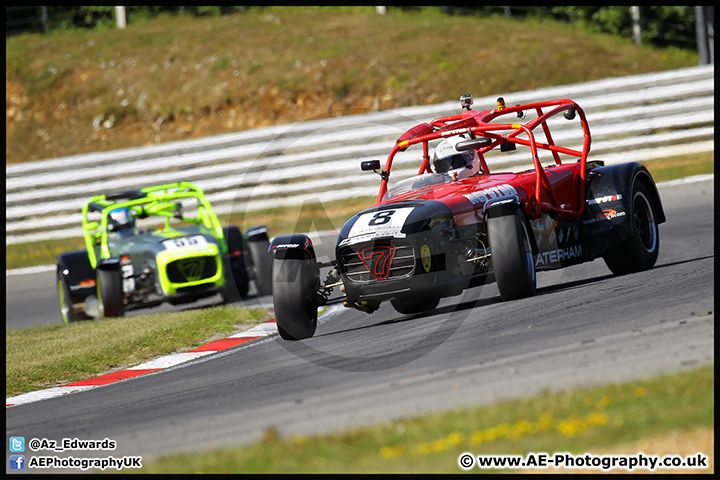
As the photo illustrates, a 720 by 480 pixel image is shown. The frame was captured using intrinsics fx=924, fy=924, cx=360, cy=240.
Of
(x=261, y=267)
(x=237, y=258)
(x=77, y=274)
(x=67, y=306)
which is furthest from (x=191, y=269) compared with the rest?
(x=67, y=306)

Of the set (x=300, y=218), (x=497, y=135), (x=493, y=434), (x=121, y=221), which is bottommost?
(x=300, y=218)

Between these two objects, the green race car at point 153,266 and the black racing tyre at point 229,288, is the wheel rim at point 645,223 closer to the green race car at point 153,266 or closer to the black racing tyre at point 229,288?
the green race car at point 153,266

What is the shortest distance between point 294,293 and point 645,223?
3406mm

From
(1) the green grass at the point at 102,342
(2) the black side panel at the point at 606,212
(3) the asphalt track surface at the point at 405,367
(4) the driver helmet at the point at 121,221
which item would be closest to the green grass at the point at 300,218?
(4) the driver helmet at the point at 121,221

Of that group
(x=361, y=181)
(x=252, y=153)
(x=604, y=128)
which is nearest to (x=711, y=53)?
(x=604, y=128)

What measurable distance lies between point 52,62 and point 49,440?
21748 mm

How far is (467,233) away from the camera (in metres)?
7.13

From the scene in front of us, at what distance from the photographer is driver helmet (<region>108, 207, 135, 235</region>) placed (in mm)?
11852

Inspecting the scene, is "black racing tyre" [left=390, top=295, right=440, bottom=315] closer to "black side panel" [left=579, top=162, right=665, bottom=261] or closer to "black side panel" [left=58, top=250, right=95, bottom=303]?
"black side panel" [left=579, top=162, right=665, bottom=261]

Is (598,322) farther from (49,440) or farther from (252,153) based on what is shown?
(252,153)

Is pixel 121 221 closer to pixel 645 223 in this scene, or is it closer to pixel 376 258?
pixel 376 258

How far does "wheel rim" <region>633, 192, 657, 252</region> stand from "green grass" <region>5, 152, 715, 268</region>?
6269mm

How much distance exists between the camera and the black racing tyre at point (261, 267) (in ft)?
36.7

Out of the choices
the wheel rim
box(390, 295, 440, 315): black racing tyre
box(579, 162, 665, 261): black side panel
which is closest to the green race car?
box(390, 295, 440, 315): black racing tyre
